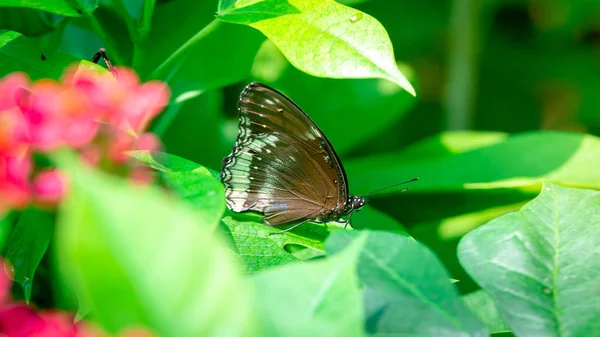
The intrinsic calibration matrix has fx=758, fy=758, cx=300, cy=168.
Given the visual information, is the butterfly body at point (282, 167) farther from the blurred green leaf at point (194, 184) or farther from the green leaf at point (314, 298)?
the green leaf at point (314, 298)

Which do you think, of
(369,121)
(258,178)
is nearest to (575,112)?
(369,121)

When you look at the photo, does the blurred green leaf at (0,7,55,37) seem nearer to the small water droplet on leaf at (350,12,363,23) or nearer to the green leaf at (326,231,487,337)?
the small water droplet on leaf at (350,12,363,23)

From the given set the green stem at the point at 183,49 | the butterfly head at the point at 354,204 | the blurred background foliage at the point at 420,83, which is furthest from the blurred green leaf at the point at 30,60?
the butterfly head at the point at 354,204

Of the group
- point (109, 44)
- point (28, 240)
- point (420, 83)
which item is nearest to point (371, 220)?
point (109, 44)

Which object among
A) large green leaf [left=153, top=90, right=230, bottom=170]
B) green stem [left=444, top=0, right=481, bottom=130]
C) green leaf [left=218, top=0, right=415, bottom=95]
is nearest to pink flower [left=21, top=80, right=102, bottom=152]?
green leaf [left=218, top=0, right=415, bottom=95]

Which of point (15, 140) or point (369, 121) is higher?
point (15, 140)

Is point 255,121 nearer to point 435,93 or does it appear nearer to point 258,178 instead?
point 258,178

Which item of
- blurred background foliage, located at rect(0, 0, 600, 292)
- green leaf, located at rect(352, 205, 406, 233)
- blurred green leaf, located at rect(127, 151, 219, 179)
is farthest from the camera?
green leaf, located at rect(352, 205, 406, 233)
